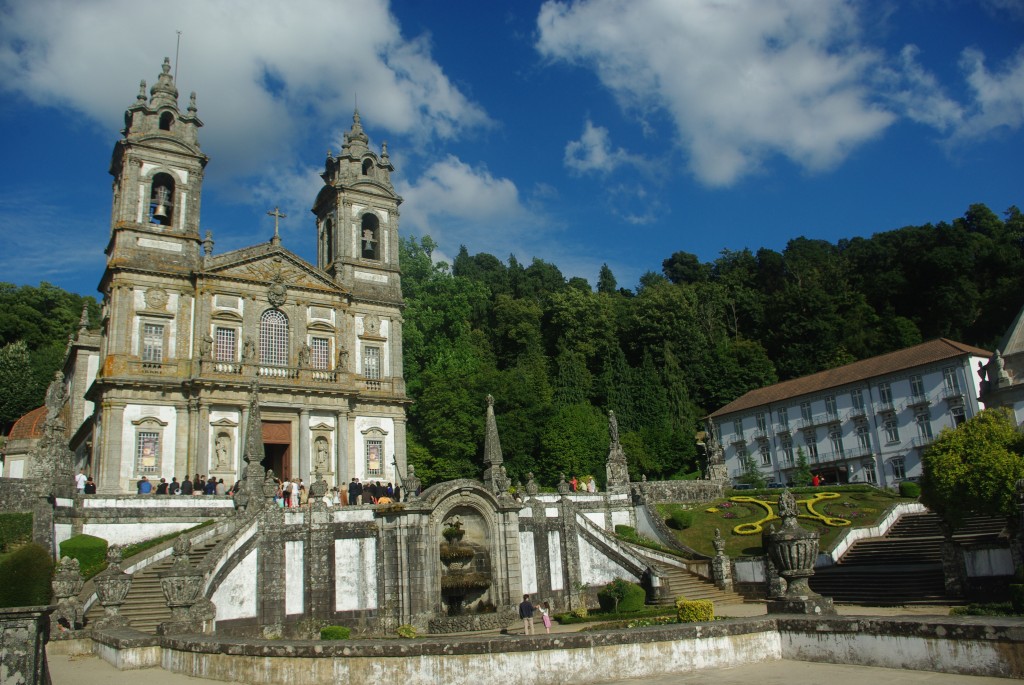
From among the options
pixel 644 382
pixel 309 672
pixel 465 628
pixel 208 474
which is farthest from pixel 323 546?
pixel 644 382

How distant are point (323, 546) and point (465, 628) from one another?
515 centimetres

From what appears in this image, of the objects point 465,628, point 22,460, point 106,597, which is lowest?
point 465,628

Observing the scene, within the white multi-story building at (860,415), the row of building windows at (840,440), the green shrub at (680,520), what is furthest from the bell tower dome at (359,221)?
the row of building windows at (840,440)

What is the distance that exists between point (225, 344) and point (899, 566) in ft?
98.0

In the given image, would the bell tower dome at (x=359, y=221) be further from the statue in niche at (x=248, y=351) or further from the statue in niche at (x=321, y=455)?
the statue in niche at (x=321, y=455)

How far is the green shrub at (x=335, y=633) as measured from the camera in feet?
71.5

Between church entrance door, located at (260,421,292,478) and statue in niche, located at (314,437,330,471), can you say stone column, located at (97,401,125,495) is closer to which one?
church entrance door, located at (260,421,292,478)

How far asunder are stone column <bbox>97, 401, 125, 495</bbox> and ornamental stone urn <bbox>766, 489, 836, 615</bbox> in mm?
28301

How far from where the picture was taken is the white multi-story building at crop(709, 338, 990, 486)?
49.6 m

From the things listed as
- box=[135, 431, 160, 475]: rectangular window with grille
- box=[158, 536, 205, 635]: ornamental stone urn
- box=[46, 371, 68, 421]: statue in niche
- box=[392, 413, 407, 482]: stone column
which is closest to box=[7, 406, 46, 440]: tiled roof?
box=[46, 371, 68, 421]: statue in niche

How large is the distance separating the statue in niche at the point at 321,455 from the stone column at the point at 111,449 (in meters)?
8.33

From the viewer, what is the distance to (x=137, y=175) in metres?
36.5

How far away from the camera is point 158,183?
37625 mm

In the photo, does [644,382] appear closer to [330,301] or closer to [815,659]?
[330,301]
